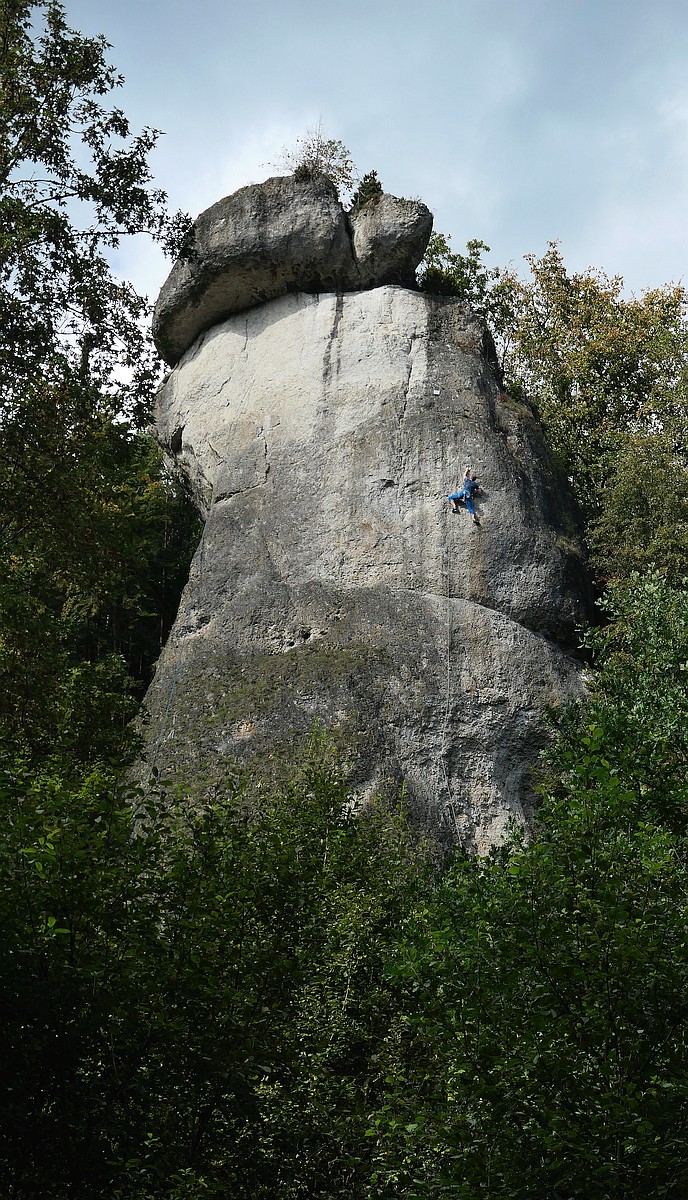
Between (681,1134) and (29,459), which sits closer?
(681,1134)

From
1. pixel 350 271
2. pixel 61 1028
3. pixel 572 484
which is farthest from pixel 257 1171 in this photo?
pixel 572 484

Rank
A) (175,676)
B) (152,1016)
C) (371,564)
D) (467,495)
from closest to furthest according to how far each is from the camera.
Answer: (152,1016) → (175,676) → (371,564) → (467,495)

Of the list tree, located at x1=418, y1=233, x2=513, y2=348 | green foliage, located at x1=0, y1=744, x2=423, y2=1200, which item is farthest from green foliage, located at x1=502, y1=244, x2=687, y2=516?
green foliage, located at x1=0, y1=744, x2=423, y2=1200

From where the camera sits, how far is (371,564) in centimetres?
2225

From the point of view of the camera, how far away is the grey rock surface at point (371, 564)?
1966cm

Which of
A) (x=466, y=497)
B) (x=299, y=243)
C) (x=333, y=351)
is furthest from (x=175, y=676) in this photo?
(x=299, y=243)

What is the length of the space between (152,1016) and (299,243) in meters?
21.4

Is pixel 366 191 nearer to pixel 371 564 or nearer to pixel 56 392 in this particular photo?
pixel 371 564

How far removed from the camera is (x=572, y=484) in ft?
96.0

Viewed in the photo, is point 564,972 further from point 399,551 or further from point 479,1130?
point 399,551

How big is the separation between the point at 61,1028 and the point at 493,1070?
2.64 metres

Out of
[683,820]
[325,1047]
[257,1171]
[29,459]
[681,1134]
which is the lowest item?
[257,1171]

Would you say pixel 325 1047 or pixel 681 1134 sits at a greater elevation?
pixel 325 1047

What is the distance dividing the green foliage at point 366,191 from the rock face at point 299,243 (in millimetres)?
542
